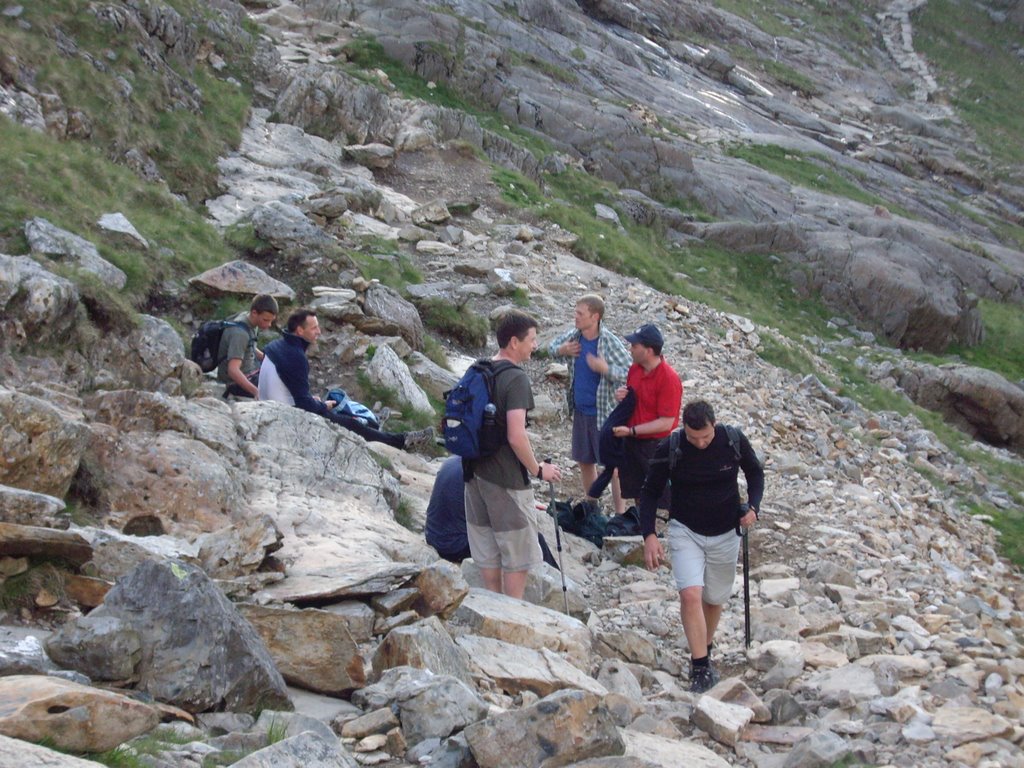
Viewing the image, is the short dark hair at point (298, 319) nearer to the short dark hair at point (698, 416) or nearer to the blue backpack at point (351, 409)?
the blue backpack at point (351, 409)

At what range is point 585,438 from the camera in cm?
1053

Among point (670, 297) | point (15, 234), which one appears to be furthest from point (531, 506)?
point (670, 297)

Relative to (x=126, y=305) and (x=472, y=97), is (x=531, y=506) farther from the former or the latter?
(x=472, y=97)

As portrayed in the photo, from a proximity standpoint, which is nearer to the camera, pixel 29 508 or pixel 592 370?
pixel 29 508

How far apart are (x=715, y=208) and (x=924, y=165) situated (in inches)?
1306

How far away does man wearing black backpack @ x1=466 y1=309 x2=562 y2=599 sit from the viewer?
6.73 meters

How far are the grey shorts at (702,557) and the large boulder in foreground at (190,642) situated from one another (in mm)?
3373

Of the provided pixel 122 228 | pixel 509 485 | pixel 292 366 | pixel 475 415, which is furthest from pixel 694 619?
pixel 122 228

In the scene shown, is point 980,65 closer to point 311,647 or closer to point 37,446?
point 37,446

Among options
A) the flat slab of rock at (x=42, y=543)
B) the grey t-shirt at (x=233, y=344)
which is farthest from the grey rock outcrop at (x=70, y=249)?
Result: the flat slab of rock at (x=42, y=543)

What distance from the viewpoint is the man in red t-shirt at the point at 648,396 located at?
8.98 meters

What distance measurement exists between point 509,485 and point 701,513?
142 centimetres

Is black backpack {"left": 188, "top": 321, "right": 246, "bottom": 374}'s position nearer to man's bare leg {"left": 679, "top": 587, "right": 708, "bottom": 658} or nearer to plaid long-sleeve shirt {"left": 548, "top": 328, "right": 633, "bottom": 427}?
plaid long-sleeve shirt {"left": 548, "top": 328, "right": 633, "bottom": 427}

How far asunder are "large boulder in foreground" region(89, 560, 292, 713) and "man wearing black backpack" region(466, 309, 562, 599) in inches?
102
